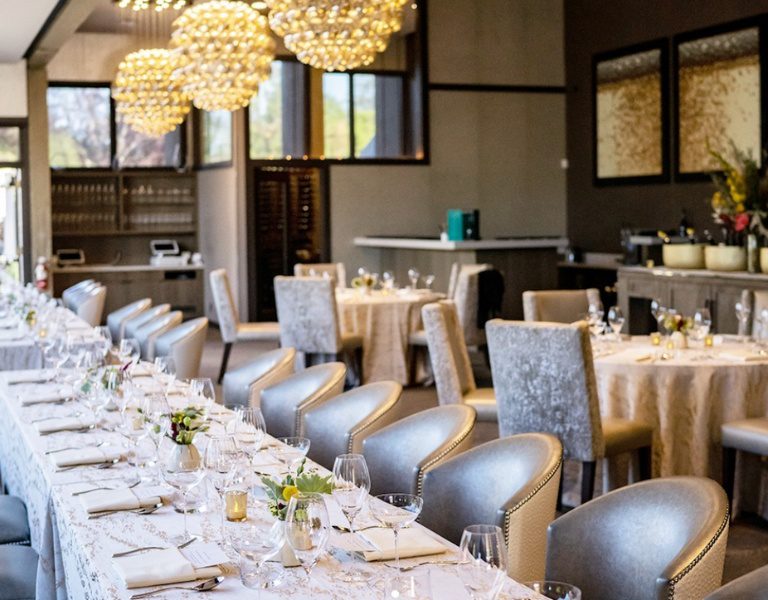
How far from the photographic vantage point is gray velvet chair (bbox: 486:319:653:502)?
5441 millimetres

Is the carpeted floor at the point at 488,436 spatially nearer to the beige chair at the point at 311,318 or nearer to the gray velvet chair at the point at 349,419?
the beige chair at the point at 311,318

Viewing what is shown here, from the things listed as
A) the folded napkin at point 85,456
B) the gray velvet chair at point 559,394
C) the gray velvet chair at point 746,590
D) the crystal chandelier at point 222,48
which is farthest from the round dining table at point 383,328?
the gray velvet chair at point 746,590

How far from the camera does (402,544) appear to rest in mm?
2639

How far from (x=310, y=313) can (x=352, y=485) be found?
23.4 ft

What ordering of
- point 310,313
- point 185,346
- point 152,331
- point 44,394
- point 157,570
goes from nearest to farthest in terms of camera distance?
point 157,570 < point 44,394 < point 185,346 < point 152,331 < point 310,313

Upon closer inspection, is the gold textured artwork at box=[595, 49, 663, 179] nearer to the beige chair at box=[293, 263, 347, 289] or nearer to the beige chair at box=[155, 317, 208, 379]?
the beige chair at box=[293, 263, 347, 289]

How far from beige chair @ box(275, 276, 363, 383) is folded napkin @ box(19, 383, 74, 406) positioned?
4467mm

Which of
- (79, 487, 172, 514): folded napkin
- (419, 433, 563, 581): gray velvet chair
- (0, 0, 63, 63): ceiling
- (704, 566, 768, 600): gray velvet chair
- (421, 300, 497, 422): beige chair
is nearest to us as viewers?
(704, 566, 768, 600): gray velvet chair

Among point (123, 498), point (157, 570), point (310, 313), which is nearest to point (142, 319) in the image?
point (310, 313)

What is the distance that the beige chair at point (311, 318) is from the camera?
9703 mm

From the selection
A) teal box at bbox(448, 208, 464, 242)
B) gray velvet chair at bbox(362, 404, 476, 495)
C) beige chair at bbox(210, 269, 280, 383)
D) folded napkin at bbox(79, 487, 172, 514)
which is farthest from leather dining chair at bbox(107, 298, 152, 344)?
folded napkin at bbox(79, 487, 172, 514)

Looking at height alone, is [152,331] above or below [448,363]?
above

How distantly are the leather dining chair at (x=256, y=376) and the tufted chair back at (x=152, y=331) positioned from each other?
199 cm

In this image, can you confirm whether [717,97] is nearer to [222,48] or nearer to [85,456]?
[222,48]
